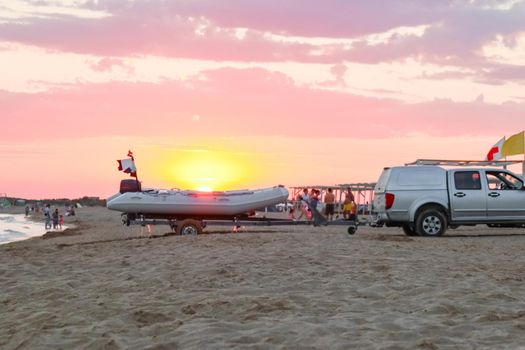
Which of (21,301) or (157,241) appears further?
(157,241)

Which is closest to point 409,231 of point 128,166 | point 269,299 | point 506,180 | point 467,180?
point 467,180

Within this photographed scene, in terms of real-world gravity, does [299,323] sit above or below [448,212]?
below

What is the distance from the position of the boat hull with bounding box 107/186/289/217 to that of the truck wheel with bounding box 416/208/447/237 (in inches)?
224

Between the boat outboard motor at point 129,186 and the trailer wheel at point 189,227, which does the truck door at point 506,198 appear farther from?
the boat outboard motor at point 129,186

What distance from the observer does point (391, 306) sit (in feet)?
25.8

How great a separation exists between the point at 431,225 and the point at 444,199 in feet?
2.89

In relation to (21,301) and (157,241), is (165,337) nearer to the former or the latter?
(21,301)

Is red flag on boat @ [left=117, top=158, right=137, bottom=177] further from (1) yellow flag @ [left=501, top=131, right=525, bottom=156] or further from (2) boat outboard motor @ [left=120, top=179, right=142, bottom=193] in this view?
(1) yellow flag @ [left=501, top=131, right=525, bottom=156]

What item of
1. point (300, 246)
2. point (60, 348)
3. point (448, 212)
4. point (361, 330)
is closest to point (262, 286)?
point (361, 330)

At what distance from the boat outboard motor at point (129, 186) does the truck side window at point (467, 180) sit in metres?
10.9

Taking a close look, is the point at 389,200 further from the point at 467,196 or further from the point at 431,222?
the point at 467,196

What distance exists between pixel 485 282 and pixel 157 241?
9.70 meters

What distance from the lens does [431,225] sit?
19.2 m

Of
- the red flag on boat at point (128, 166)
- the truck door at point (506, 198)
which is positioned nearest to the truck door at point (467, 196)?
the truck door at point (506, 198)
